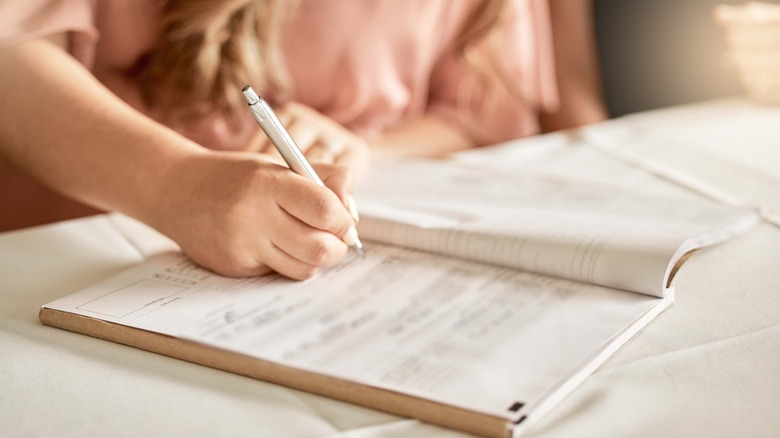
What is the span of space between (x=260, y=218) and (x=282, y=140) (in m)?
0.05

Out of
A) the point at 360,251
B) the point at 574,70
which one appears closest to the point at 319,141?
the point at 360,251

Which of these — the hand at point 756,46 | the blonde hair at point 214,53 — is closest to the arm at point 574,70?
the hand at point 756,46

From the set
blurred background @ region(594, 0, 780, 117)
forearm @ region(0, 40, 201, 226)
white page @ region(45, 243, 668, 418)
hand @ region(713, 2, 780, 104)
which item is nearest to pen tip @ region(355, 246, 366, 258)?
white page @ region(45, 243, 668, 418)

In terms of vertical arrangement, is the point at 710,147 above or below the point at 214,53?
below

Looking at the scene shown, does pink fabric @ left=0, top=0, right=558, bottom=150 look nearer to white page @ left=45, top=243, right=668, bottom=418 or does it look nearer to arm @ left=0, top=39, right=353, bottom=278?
arm @ left=0, top=39, right=353, bottom=278

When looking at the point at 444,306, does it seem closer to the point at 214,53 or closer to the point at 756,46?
the point at 214,53

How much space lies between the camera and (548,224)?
61 cm

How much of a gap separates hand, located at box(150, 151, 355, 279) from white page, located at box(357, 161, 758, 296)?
9 cm

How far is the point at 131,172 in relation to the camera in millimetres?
618

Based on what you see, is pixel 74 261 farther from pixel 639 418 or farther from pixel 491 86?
pixel 491 86

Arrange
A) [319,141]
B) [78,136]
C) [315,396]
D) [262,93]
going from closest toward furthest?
[315,396] → [78,136] → [319,141] → [262,93]

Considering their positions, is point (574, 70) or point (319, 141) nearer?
point (319, 141)

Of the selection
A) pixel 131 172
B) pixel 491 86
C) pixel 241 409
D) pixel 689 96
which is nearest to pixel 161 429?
pixel 241 409

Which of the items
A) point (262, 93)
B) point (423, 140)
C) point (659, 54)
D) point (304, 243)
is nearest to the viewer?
point (304, 243)
